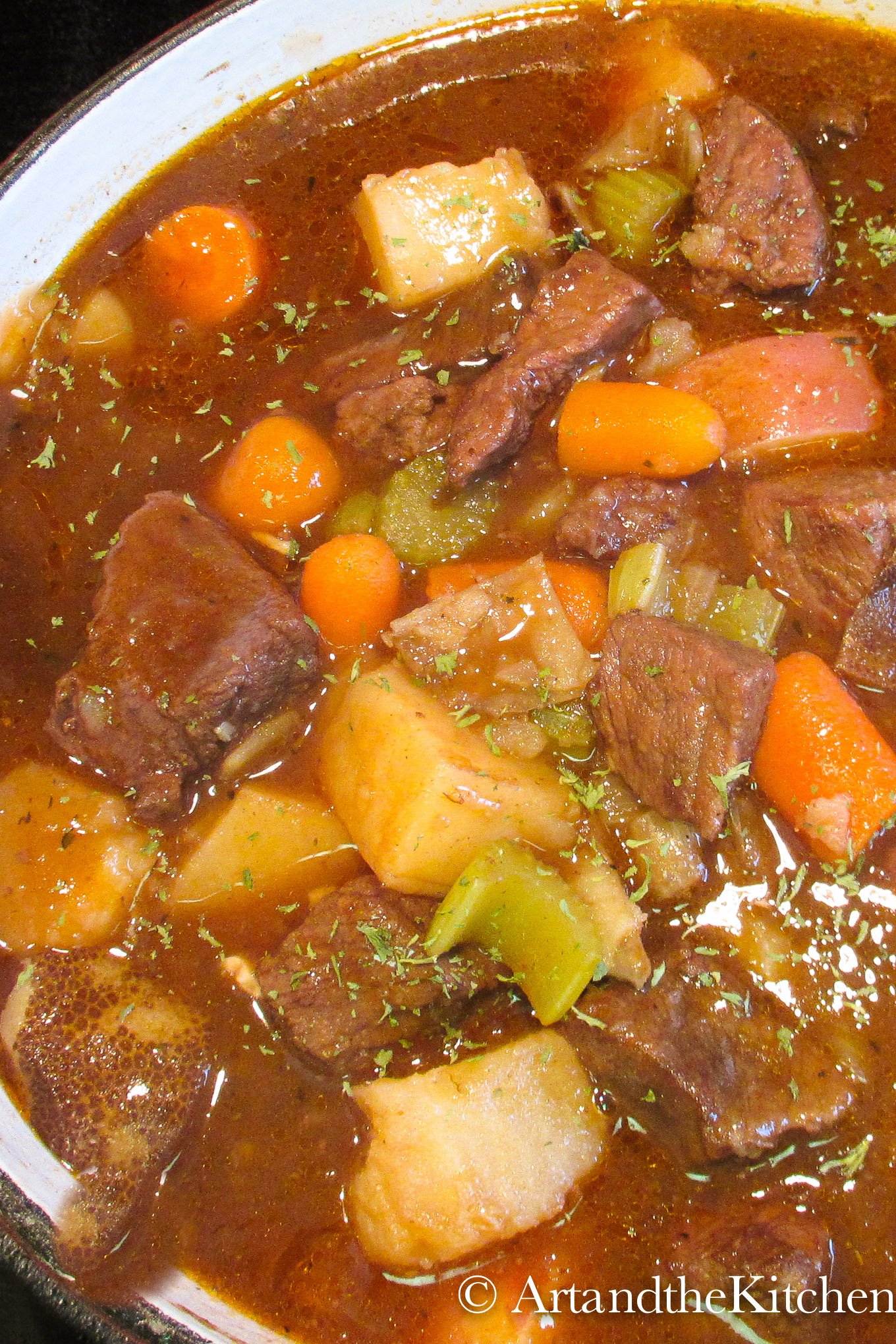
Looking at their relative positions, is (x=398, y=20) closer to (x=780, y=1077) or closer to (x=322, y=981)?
(x=322, y=981)

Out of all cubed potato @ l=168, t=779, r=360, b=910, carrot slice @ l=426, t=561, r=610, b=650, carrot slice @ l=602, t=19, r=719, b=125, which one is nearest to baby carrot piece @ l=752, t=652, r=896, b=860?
carrot slice @ l=426, t=561, r=610, b=650

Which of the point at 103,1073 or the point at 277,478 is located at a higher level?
the point at 277,478

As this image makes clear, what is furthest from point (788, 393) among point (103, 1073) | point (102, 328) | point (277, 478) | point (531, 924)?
point (103, 1073)

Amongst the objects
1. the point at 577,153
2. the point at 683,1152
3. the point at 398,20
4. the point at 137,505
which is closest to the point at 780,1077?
the point at 683,1152

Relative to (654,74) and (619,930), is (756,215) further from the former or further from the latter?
(619,930)

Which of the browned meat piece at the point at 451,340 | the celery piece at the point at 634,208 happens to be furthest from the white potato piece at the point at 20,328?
the celery piece at the point at 634,208

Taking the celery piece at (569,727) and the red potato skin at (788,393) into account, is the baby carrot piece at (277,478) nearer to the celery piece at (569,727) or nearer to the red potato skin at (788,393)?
the celery piece at (569,727)

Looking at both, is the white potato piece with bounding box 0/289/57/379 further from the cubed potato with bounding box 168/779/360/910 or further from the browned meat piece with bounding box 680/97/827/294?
the browned meat piece with bounding box 680/97/827/294

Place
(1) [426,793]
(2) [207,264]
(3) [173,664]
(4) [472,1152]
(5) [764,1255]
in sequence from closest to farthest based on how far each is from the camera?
(5) [764,1255]
(4) [472,1152]
(1) [426,793]
(3) [173,664]
(2) [207,264]
